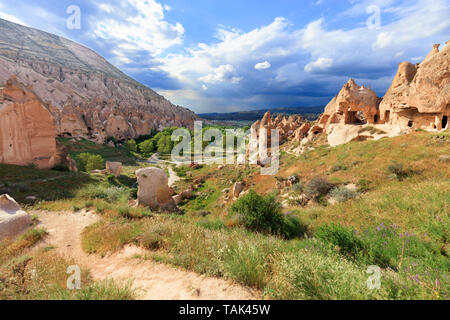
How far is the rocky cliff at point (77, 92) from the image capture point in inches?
1869

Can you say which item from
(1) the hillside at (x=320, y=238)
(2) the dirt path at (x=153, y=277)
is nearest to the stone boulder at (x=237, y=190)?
(1) the hillside at (x=320, y=238)

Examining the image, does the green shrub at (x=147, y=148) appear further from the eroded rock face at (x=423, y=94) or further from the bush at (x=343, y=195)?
the eroded rock face at (x=423, y=94)

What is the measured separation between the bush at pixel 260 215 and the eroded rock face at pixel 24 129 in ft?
63.2

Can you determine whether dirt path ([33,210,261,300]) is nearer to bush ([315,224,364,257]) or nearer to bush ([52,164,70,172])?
bush ([315,224,364,257])

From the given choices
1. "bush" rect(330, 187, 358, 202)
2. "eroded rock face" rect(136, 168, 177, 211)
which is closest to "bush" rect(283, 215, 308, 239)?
"bush" rect(330, 187, 358, 202)

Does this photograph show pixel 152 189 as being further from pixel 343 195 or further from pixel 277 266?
pixel 343 195

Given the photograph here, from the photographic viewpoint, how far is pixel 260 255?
3.19 metres

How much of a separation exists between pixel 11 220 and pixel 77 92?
12019cm

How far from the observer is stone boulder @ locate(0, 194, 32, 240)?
18.6 feet

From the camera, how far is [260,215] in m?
6.31

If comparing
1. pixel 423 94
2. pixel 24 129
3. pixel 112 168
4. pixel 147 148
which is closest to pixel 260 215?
pixel 423 94

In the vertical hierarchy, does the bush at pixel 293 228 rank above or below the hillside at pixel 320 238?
below

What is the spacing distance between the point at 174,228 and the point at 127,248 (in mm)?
1182
